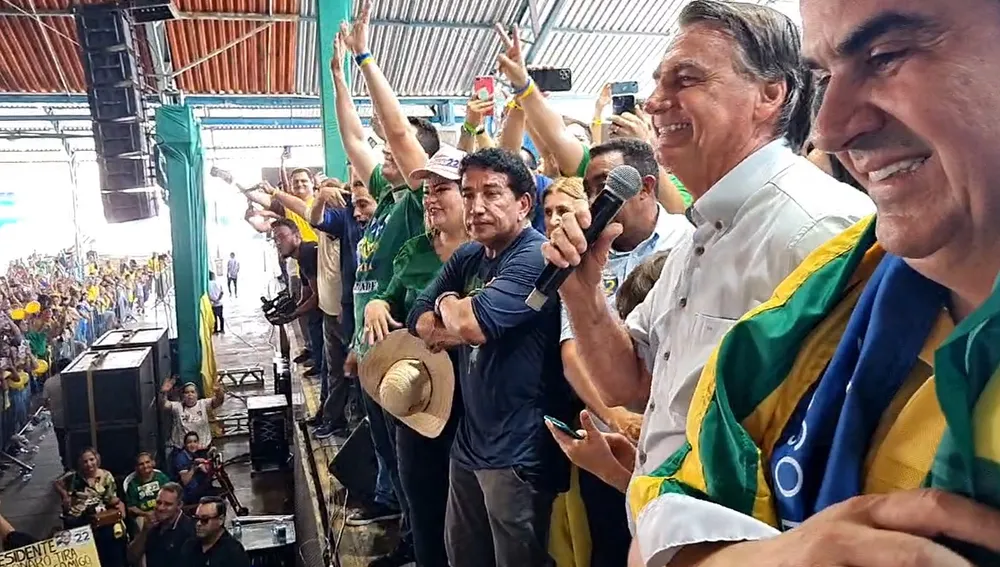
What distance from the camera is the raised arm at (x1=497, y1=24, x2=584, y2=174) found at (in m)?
2.23

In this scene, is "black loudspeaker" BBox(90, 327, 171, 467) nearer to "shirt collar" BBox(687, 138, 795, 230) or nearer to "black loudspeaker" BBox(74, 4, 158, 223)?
"black loudspeaker" BBox(74, 4, 158, 223)

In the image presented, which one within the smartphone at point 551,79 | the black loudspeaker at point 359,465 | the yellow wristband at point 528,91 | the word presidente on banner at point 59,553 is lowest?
the word presidente on banner at point 59,553

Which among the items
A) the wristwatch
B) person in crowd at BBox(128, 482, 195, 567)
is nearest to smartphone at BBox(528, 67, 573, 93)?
the wristwatch

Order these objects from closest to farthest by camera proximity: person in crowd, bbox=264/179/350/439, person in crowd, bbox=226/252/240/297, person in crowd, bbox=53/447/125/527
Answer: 1. person in crowd, bbox=264/179/350/439
2. person in crowd, bbox=53/447/125/527
3. person in crowd, bbox=226/252/240/297

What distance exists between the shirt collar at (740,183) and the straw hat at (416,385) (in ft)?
3.51

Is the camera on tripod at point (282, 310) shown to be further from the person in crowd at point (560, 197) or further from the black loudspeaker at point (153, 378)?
the person in crowd at point (560, 197)

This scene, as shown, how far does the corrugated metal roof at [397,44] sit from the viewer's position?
842 centimetres

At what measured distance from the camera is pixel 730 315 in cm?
92

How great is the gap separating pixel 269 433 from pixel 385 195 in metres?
4.41

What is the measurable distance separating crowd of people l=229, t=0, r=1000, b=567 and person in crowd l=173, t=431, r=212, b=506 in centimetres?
374

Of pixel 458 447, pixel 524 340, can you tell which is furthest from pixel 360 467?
pixel 524 340

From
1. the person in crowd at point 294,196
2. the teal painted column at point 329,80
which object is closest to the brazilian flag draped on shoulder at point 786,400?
the person in crowd at point 294,196

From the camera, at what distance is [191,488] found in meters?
5.41

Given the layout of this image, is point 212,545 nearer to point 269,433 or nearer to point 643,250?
point 269,433
